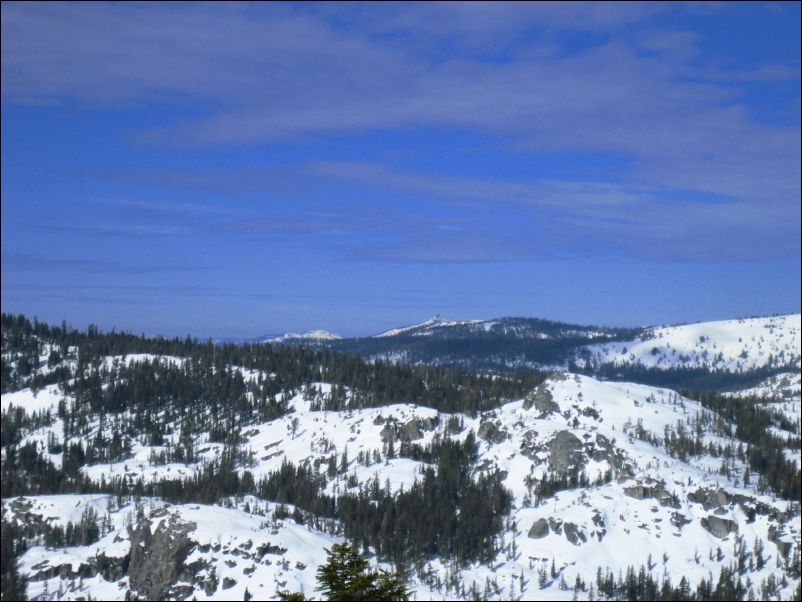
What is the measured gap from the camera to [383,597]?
163ft

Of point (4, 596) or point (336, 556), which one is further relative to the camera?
point (4, 596)

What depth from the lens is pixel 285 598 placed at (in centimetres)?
4822

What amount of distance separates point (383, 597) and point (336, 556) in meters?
3.71

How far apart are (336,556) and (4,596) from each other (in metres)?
179

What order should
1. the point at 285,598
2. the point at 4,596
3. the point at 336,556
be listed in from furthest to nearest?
the point at 4,596, the point at 336,556, the point at 285,598

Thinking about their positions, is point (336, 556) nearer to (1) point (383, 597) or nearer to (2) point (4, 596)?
(1) point (383, 597)

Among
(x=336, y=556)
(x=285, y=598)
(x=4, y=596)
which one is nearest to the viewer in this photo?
(x=285, y=598)

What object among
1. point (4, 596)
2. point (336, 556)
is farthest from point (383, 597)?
point (4, 596)

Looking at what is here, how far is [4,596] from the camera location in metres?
200

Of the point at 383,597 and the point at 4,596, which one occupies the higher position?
the point at 383,597

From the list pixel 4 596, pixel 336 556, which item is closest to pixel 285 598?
pixel 336 556

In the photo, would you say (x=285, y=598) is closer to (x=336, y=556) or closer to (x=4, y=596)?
(x=336, y=556)

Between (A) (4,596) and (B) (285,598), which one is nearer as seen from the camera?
(B) (285,598)

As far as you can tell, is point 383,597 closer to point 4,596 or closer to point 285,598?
point 285,598
